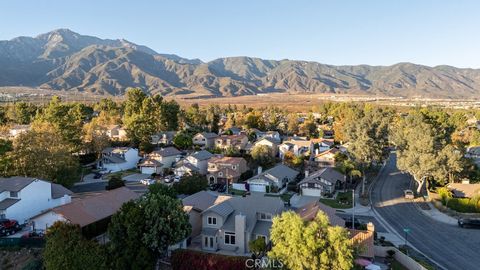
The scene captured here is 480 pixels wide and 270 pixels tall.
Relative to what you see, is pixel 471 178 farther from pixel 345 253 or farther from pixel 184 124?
pixel 184 124

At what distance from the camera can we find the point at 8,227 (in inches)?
1385

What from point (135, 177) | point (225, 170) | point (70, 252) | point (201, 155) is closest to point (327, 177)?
point (225, 170)

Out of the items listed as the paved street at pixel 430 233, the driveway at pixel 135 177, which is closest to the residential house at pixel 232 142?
the driveway at pixel 135 177

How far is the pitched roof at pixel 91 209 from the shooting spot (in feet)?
110

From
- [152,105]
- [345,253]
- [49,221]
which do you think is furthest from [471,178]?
[152,105]

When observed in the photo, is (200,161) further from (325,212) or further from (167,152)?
(325,212)

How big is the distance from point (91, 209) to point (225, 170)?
87.7 feet

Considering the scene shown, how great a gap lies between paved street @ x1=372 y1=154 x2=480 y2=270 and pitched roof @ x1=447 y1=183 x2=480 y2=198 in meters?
6.06

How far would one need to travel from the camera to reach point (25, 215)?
128ft

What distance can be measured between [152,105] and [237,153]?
29.4 meters

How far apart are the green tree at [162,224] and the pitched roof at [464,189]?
37788 millimetres

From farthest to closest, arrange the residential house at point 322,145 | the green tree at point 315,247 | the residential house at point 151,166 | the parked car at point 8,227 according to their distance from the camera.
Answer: the residential house at point 322,145 < the residential house at point 151,166 < the parked car at point 8,227 < the green tree at point 315,247

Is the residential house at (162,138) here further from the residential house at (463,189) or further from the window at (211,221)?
the residential house at (463,189)

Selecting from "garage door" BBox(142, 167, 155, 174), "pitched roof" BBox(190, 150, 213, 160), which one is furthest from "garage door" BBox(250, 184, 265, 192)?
"garage door" BBox(142, 167, 155, 174)
